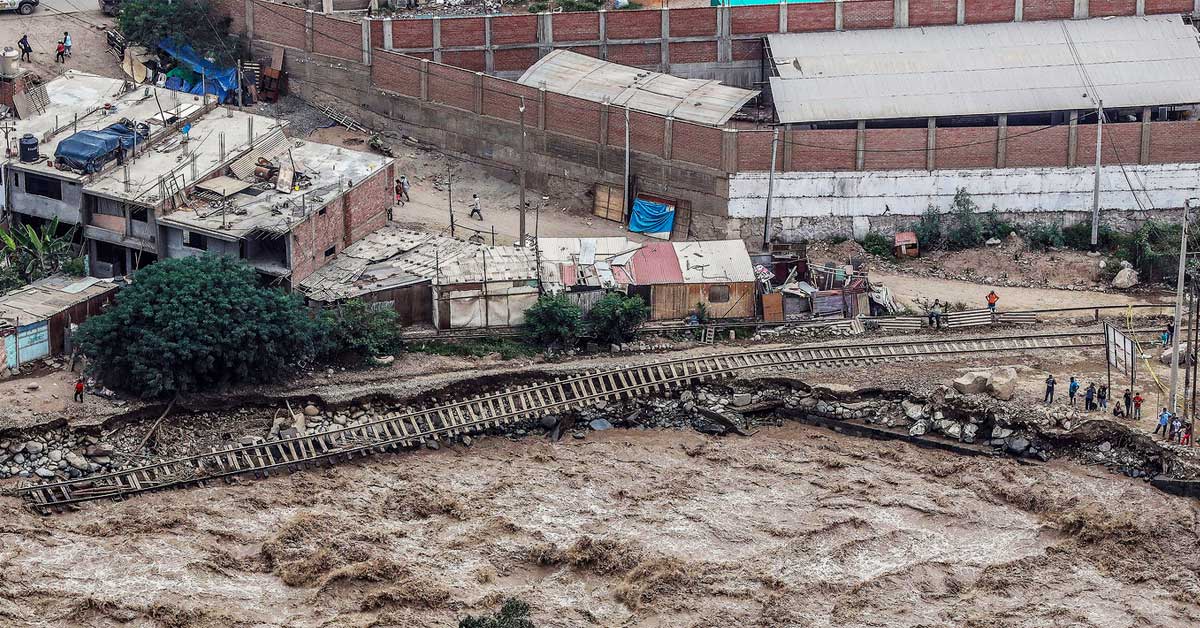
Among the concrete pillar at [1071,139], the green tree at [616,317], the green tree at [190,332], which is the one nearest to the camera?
the green tree at [190,332]

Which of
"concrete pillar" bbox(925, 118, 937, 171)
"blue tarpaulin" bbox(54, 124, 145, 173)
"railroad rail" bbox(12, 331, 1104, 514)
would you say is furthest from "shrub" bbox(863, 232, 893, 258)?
"blue tarpaulin" bbox(54, 124, 145, 173)

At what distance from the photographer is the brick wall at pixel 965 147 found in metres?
76.5

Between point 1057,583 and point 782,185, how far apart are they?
20.3 metres

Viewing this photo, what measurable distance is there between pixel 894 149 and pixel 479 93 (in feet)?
48.8

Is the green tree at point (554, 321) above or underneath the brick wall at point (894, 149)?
underneath

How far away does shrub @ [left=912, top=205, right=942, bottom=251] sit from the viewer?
76.4 metres

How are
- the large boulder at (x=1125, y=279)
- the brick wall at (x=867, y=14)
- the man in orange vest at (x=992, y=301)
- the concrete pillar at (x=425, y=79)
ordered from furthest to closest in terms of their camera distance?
the brick wall at (x=867, y=14)
the concrete pillar at (x=425, y=79)
the large boulder at (x=1125, y=279)
the man in orange vest at (x=992, y=301)

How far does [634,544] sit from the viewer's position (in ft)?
202

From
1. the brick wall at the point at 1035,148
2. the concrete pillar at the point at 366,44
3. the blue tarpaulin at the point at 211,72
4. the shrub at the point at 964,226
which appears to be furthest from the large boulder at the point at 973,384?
the blue tarpaulin at the point at 211,72

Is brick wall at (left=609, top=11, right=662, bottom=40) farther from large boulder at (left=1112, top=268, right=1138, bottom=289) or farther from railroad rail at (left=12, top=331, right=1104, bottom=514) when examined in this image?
large boulder at (left=1112, top=268, right=1138, bottom=289)

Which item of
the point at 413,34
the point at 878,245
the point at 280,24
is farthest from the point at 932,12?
the point at 280,24

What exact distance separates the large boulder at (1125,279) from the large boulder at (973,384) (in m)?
9.27

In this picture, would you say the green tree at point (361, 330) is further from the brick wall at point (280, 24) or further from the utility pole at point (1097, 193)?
the utility pole at point (1097, 193)

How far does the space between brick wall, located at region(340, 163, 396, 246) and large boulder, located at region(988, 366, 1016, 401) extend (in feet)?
67.6
